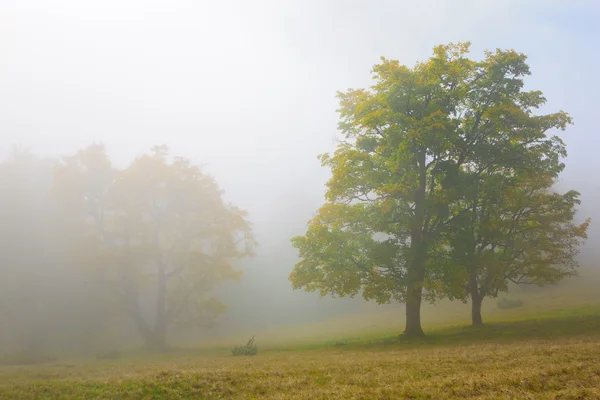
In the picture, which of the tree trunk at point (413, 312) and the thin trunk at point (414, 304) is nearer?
the thin trunk at point (414, 304)

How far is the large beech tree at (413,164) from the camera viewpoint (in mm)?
23547

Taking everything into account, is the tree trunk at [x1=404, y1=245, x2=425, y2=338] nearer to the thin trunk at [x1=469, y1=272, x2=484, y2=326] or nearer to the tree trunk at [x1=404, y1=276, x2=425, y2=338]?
the tree trunk at [x1=404, y1=276, x2=425, y2=338]

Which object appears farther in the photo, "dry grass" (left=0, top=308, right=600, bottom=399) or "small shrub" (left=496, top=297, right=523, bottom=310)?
"small shrub" (left=496, top=297, right=523, bottom=310)

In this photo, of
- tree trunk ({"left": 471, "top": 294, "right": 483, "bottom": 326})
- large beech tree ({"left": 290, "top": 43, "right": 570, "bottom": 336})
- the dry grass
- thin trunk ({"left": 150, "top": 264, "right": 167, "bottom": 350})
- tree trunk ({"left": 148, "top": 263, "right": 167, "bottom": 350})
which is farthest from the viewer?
thin trunk ({"left": 150, "top": 264, "right": 167, "bottom": 350})

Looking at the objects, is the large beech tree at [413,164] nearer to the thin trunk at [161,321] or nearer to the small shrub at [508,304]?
the thin trunk at [161,321]

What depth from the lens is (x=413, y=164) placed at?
24.5 meters

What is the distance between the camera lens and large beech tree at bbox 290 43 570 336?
2355 centimetres

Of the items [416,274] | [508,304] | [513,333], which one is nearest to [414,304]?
[416,274]

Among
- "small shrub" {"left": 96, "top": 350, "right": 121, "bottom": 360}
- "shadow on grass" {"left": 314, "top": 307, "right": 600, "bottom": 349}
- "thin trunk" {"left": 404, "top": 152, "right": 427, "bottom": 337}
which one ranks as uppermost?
"thin trunk" {"left": 404, "top": 152, "right": 427, "bottom": 337}

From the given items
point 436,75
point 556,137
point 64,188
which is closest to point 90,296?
point 64,188

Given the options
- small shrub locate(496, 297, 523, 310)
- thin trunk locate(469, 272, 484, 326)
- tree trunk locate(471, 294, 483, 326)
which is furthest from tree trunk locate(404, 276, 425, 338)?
small shrub locate(496, 297, 523, 310)

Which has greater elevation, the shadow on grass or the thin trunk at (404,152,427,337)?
the thin trunk at (404,152,427,337)

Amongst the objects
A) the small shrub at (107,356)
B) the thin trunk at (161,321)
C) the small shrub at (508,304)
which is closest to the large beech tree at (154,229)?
the thin trunk at (161,321)

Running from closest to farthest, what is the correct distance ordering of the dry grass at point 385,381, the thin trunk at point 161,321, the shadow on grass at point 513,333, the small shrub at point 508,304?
the dry grass at point 385,381, the shadow on grass at point 513,333, the thin trunk at point 161,321, the small shrub at point 508,304
